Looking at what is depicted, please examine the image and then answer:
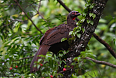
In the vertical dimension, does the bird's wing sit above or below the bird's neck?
below

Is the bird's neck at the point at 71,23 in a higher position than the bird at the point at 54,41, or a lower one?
higher

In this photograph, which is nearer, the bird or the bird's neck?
the bird

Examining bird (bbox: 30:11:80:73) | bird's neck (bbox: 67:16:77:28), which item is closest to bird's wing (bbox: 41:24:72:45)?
bird (bbox: 30:11:80:73)

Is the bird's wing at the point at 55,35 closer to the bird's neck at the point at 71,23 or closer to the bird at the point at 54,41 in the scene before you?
the bird at the point at 54,41

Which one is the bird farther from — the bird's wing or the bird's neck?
the bird's neck

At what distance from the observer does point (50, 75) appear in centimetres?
194

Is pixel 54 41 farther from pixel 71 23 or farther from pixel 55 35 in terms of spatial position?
pixel 71 23

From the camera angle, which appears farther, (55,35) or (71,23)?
(71,23)

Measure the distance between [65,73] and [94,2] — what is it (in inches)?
40.6

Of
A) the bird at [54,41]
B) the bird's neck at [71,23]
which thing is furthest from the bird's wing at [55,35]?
the bird's neck at [71,23]

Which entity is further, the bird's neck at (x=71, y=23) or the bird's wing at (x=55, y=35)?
A: the bird's neck at (x=71, y=23)

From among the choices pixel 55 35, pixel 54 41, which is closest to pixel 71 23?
pixel 55 35

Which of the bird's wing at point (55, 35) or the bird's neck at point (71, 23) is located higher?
the bird's neck at point (71, 23)

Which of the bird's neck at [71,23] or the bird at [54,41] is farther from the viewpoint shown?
the bird's neck at [71,23]
